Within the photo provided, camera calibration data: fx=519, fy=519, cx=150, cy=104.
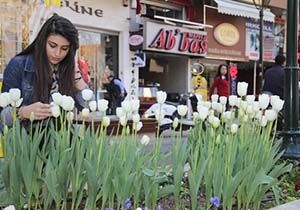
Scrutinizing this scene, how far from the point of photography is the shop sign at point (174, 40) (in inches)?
533

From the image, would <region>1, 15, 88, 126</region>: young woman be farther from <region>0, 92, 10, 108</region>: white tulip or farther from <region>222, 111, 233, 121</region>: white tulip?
<region>222, 111, 233, 121</region>: white tulip

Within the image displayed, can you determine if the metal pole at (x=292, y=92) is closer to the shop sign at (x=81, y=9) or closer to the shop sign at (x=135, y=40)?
the shop sign at (x=81, y=9)

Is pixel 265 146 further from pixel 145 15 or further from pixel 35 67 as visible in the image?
pixel 145 15

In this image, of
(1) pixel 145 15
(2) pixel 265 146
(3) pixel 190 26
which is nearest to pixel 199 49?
(3) pixel 190 26

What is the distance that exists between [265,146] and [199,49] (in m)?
12.1

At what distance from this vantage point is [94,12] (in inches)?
494

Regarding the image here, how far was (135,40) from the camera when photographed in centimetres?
1344

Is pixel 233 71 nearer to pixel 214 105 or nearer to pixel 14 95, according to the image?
pixel 214 105

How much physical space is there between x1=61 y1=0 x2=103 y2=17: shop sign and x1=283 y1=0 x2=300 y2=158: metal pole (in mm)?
7432

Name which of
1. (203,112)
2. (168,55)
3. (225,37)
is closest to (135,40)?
(168,55)

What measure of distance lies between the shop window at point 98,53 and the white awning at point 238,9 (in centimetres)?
443

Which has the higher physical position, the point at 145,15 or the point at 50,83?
the point at 145,15

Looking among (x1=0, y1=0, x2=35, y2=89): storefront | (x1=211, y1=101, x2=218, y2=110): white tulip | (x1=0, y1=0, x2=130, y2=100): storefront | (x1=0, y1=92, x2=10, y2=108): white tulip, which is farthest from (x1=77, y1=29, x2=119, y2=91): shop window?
(x1=0, y1=92, x2=10, y2=108): white tulip

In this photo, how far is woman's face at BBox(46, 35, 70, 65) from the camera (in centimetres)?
287
